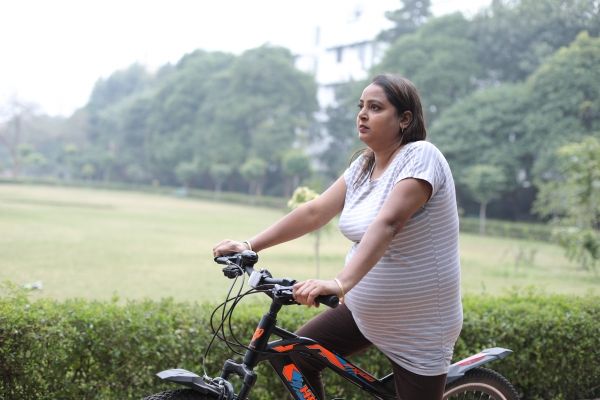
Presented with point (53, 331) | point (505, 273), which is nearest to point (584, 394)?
point (53, 331)

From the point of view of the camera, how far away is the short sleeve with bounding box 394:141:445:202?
5.45ft

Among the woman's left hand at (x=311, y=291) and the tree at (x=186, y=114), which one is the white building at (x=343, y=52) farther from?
the woman's left hand at (x=311, y=291)

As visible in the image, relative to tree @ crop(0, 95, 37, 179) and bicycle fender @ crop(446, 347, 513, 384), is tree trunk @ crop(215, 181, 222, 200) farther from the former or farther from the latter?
bicycle fender @ crop(446, 347, 513, 384)

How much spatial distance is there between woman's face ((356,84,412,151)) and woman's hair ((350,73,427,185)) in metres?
0.02

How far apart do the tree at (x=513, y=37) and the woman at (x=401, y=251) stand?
13.6 m

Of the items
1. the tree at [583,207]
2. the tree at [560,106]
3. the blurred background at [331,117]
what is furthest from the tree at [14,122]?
the tree at [583,207]

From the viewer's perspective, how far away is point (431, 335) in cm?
178

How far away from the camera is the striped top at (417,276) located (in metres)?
1.73

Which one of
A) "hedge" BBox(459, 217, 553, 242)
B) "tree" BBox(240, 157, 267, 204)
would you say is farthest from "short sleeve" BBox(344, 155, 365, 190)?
"tree" BBox(240, 157, 267, 204)

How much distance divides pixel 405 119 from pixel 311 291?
69cm

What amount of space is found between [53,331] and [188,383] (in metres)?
1.15

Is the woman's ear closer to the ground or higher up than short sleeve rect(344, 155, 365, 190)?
higher up

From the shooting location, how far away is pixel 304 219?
6.76 ft

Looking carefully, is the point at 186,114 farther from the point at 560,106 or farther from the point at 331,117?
the point at 560,106
